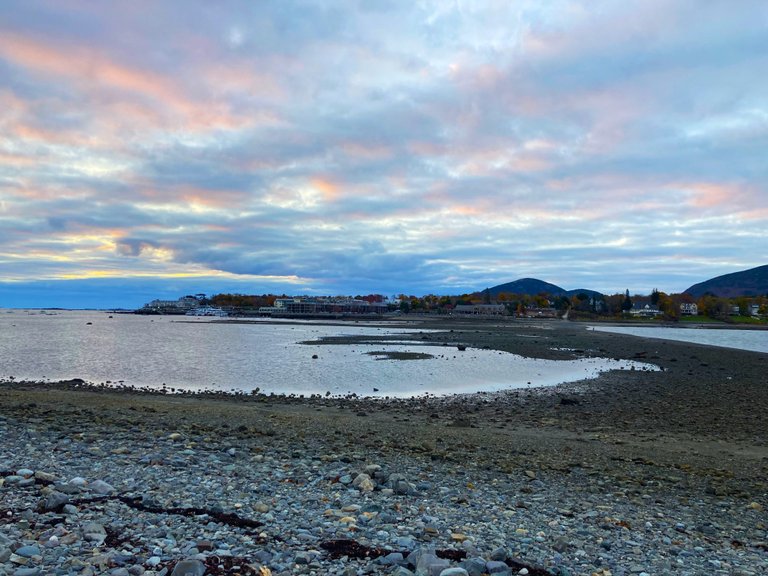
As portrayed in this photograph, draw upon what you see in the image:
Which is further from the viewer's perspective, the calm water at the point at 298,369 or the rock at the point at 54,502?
the calm water at the point at 298,369

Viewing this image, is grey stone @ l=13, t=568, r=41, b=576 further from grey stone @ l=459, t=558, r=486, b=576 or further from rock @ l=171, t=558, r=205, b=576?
grey stone @ l=459, t=558, r=486, b=576

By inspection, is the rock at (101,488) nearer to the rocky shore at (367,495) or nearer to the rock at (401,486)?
the rocky shore at (367,495)

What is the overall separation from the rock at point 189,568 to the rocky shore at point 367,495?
0.02 meters

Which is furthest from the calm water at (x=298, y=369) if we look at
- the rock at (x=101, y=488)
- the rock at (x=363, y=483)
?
the rock at (x=101, y=488)

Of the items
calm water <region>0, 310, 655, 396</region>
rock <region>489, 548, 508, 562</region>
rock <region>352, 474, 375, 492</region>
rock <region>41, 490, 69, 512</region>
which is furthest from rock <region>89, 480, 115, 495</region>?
calm water <region>0, 310, 655, 396</region>

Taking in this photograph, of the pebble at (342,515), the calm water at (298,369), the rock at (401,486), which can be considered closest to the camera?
the pebble at (342,515)

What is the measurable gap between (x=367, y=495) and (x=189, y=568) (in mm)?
3700

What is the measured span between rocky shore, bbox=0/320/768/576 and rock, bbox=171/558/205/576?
0.02 meters

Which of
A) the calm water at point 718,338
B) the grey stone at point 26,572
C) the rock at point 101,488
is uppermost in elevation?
the grey stone at point 26,572

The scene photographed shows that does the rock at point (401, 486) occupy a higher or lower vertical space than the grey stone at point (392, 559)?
lower

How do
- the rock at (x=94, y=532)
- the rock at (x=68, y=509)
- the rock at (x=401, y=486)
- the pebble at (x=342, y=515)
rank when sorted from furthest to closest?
1. the rock at (x=401, y=486)
2. the rock at (x=68, y=509)
3. the rock at (x=94, y=532)
4. the pebble at (x=342, y=515)

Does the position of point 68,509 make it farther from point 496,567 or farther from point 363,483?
point 496,567

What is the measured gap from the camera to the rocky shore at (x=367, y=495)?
639 centimetres

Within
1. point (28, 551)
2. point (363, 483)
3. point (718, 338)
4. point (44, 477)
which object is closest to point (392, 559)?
point (363, 483)
